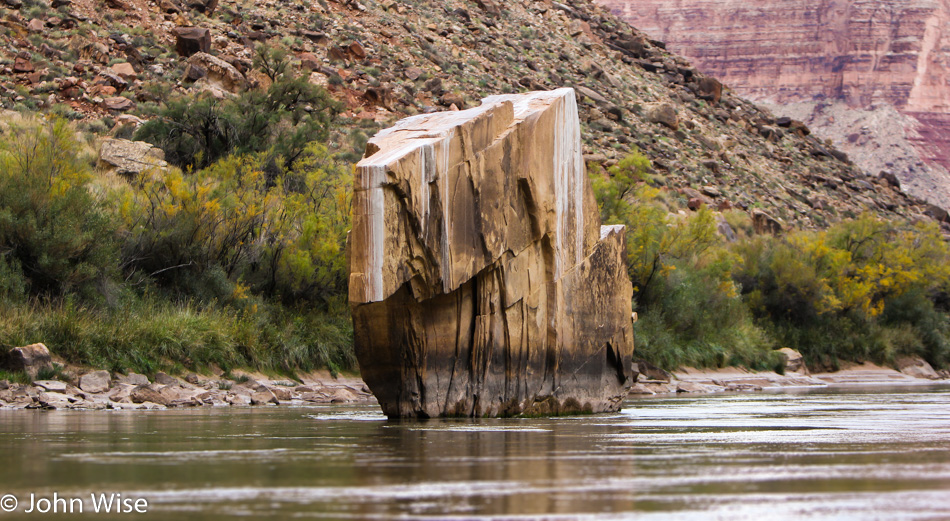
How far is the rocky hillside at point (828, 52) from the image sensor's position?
486 ft

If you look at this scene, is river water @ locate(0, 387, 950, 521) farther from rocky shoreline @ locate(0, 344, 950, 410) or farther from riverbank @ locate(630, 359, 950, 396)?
riverbank @ locate(630, 359, 950, 396)

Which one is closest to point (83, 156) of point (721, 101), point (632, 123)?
point (632, 123)

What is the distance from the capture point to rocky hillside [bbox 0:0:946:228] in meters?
40.4

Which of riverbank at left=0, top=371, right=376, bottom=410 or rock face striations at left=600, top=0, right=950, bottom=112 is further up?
rock face striations at left=600, top=0, right=950, bottom=112

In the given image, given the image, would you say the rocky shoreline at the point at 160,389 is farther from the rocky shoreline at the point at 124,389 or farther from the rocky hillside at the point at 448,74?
the rocky hillside at the point at 448,74

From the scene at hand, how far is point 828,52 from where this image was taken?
151750 millimetres

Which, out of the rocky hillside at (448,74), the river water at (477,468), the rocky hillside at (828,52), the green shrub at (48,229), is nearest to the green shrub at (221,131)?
the rocky hillside at (448,74)

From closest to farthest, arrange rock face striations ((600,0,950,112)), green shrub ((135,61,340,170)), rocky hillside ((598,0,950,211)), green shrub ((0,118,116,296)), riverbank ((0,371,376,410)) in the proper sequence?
1. riverbank ((0,371,376,410))
2. green shrub ((0,118,116,296))
3. green shrub ((135,61,340,170))
4. rocky hillside ((598,0,950,211))
5. rock face striations ((600,0,950,112))

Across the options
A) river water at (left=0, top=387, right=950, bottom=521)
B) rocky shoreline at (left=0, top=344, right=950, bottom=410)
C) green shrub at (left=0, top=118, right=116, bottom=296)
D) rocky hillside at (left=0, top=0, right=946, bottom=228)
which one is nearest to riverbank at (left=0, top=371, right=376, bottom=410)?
rocky shoreline at (left=0, top=344, right=950, bottom=410)

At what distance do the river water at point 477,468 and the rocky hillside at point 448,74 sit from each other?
84.7 ft

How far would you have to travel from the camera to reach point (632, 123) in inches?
2339

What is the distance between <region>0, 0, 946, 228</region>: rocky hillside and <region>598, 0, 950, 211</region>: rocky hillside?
6883 centimetres

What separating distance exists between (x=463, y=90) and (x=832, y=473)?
44.0 metres

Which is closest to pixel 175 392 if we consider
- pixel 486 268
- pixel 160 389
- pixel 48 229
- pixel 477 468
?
pixel 160 389
